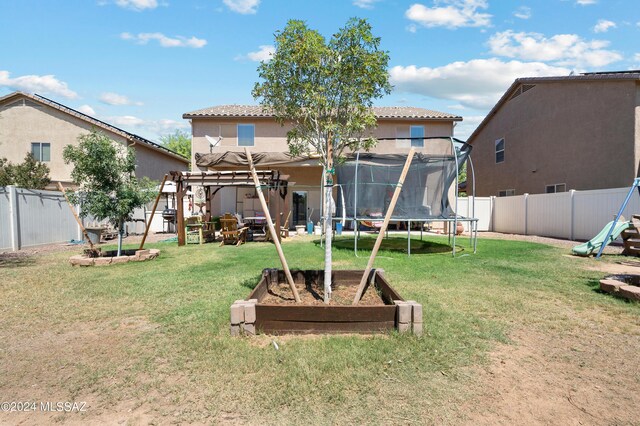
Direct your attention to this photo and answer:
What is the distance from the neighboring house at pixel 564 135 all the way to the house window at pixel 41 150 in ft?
82.0

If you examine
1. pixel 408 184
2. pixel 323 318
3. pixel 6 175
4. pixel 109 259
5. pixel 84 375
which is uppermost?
pixel 6 175

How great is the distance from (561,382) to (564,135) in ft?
55.1

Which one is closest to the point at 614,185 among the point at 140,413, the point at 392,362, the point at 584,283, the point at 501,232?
the point at 501,232

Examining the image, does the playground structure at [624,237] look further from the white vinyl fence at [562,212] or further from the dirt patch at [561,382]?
the dirt patch at [561,382]

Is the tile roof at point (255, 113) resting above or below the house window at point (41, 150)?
above

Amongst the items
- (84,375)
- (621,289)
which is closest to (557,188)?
(621,289)

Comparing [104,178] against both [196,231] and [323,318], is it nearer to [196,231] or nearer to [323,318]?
[196,231]

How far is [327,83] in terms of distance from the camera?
4609mm

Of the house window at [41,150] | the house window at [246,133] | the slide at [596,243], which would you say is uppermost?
the house window at [246,133]

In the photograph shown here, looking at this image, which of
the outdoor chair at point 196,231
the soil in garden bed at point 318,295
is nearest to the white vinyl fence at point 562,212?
the soil in garden bed at point 318,295

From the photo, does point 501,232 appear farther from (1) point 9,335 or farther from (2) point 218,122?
(1) point 9,335

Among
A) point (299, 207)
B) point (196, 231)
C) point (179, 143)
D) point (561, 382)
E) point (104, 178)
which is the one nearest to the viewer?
A: point (561, 382)

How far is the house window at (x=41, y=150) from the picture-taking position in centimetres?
1978

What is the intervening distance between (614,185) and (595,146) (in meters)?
1.82
